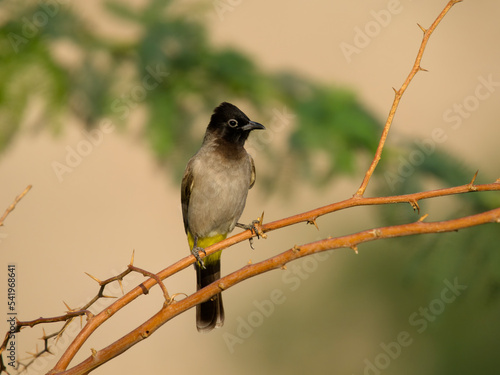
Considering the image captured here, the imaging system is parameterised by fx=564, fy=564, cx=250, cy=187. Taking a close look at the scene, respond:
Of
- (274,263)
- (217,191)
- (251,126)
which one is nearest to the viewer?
(274,263)

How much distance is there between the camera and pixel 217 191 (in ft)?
4.75

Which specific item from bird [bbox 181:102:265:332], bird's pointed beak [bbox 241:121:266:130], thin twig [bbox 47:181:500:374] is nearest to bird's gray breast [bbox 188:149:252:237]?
bird [bbox 181:102:265:332]

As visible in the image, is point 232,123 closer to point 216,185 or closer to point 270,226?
point 216,185

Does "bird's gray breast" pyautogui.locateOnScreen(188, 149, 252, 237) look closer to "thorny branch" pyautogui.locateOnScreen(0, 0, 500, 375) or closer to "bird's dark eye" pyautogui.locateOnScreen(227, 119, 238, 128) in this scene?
"bird's dark eye" pyautogui.locateOnScreen(227, 119, 238, 128)

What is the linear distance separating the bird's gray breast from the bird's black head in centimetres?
5

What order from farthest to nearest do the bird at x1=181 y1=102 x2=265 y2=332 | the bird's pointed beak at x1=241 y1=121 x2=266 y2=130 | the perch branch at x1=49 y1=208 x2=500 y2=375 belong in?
the bird at x1=181 y1=102 x2=265 y2=332 < the bird's pointed beak at x1=241 y1=121 x2=266 y2=130 < the perch branch at x1=49 y1=208 x2=500 y2=375

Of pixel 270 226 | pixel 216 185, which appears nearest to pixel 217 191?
pixel 216 185

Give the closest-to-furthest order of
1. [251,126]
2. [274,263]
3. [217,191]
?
[274,263] → [251,126] → [217,191]

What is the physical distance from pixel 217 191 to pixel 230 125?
176 millimetres

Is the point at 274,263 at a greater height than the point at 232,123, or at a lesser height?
lesser

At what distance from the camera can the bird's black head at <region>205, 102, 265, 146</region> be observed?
134 centimetres

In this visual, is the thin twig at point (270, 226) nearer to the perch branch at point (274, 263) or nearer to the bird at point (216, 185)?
the perch branch at point (274, 263)

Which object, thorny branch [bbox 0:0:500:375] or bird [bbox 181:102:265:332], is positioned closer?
thorny branch [bbox 0:0:500:375]

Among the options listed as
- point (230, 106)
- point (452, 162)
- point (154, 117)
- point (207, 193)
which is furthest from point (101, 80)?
point (452, 162)
